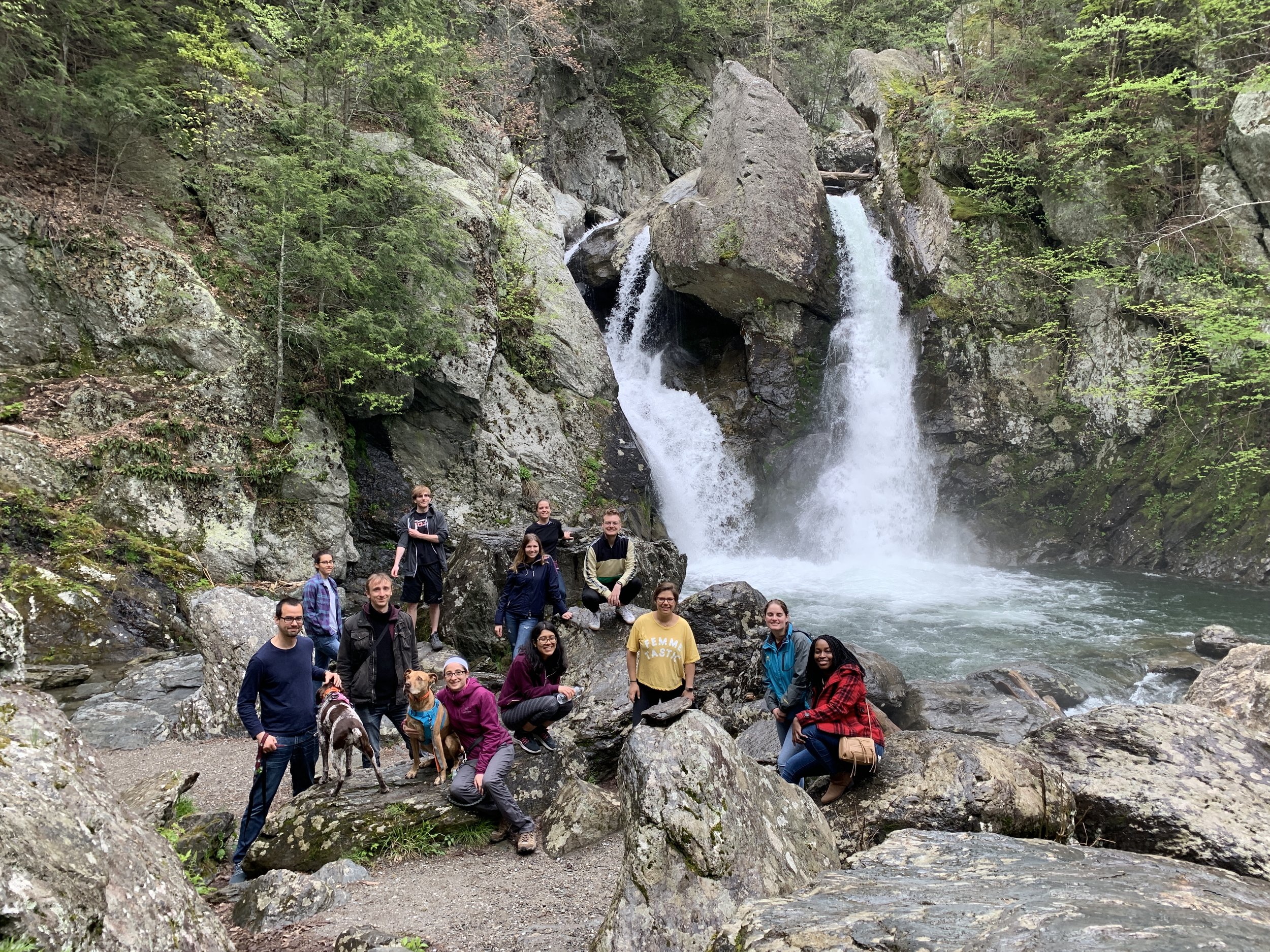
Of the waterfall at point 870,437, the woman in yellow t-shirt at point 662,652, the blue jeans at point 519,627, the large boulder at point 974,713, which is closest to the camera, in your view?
the woman in yellow t-shirt at point 662,652

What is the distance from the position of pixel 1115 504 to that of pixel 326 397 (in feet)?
62.4

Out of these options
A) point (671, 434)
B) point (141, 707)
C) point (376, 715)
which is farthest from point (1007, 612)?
point (141, 707)

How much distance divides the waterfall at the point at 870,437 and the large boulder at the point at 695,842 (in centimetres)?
1643

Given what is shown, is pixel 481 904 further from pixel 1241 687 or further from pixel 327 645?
pixel 1241 687

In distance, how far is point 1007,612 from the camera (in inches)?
569

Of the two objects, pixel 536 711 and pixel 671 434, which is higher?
pixel 671 434

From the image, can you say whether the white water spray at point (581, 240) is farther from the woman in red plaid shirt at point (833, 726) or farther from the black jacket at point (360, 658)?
the woman in red plaid shirt at point (833, 726)

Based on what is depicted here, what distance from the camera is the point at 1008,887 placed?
2.75m

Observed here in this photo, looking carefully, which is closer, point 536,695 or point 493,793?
point 493,793

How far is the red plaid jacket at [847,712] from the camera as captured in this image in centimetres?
473

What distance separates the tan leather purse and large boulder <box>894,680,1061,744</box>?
193 inches

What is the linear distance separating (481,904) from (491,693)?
1.66 meters

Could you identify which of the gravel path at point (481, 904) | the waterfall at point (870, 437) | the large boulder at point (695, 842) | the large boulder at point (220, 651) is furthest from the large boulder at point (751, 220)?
the large boulder at point (695, 842)

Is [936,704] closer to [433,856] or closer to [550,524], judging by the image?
[550,524]
